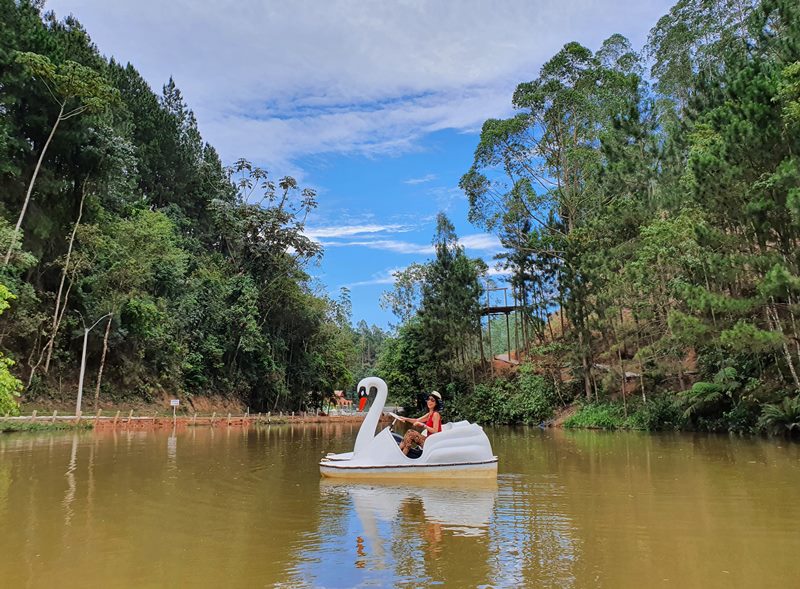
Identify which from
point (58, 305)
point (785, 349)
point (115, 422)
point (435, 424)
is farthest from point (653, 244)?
point (58, 305)

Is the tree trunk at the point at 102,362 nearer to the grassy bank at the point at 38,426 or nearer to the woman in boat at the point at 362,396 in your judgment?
the grassy bank at the point at 38,426

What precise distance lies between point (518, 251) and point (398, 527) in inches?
1070

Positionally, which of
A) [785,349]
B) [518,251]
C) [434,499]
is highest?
[518,251]

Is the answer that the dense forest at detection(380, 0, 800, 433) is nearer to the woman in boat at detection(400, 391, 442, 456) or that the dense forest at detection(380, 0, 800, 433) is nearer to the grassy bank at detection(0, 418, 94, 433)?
the woman in boat at detection(400, 391, 442, 456)

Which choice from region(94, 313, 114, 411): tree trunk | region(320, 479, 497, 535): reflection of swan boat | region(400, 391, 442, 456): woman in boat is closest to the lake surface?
region(320, 479, 497, 535): reflection of swan boat

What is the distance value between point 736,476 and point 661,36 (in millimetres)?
34208

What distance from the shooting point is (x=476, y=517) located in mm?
6105

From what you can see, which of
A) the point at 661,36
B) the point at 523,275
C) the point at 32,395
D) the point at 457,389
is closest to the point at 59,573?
the point at 32,395

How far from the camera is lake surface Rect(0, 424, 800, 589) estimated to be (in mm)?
4078

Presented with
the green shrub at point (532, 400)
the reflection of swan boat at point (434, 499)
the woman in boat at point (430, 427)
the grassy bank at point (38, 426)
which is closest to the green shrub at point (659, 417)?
the green shrub at point (532, 400)

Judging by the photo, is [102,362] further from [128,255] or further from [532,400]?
[532,400]

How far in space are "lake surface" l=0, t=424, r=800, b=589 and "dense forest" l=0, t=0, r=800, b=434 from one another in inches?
284

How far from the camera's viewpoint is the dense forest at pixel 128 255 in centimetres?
2334

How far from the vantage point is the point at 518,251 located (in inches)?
1244
